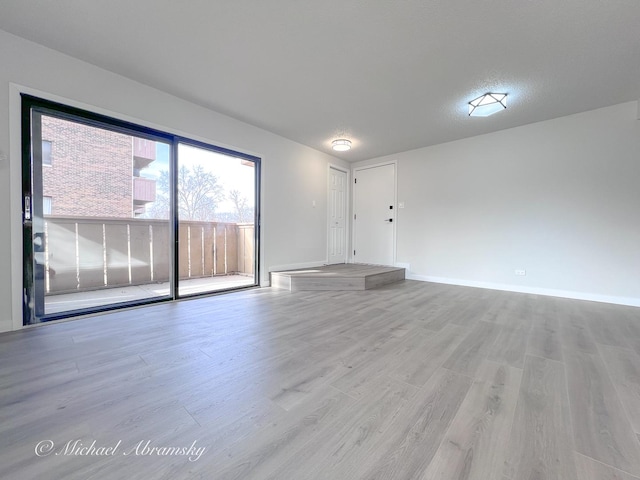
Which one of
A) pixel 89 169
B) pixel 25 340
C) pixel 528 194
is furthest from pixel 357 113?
pixel 25 340

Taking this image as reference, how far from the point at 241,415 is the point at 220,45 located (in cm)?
302

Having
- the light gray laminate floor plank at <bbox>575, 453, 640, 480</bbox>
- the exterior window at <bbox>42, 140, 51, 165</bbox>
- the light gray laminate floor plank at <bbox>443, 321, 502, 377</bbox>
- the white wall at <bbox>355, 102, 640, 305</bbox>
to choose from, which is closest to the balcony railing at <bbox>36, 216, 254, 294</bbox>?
the exterior window at <bbox>42, 140, 51, 165</bbox>

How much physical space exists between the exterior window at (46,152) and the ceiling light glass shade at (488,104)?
16.0 feet

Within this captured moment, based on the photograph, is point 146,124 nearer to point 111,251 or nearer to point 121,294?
point 111,251

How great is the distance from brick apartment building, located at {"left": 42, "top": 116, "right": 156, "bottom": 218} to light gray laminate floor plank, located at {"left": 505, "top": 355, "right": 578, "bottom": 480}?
3.96 m

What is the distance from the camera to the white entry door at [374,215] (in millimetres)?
5758

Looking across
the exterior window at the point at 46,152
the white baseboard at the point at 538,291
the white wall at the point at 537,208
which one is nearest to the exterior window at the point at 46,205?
the exterior window at the point at 46,152

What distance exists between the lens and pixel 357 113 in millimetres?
3795

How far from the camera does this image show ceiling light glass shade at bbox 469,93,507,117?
328 centimetres

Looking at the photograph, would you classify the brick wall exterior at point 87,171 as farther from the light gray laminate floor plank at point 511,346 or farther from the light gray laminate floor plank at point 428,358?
the light gray laminate floor plank at point 511,346

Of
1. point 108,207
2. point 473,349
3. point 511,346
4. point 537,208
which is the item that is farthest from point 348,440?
point 537,208

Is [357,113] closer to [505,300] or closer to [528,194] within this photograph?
[528,194]

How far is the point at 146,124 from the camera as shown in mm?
3164

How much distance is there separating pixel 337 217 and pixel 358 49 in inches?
153
